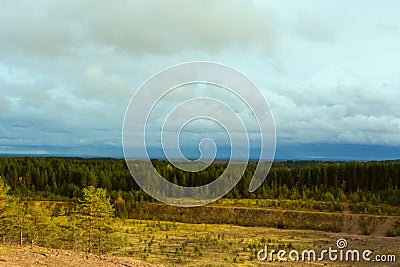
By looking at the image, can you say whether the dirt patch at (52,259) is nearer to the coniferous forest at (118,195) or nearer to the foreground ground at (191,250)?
the foreground ground at (191,250)

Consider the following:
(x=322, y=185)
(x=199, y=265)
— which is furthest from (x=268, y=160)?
(x=322, y=185)

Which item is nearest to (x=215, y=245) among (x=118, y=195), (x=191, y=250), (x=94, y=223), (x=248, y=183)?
(x=191, y=250)

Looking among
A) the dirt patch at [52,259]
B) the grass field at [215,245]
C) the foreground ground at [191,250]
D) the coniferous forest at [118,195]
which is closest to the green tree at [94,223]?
the coniferous forest at [118,195]

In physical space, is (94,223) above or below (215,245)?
above

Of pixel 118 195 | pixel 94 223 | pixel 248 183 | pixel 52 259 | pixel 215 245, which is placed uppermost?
pixel 52 259

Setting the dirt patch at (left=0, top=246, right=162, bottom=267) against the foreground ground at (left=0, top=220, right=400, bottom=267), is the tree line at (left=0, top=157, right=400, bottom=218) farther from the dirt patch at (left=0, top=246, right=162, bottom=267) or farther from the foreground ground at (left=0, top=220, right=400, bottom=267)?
the dirt patch at (left=0, top=246, right=162, bottom=267)

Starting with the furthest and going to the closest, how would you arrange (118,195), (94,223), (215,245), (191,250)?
(118,195), (215,245), (191,250), (94,223)

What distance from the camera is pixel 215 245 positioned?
41.0 m

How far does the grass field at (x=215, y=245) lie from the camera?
31672mm

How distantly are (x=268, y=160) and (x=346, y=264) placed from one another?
22.2 m

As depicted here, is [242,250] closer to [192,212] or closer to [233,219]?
[233,219]

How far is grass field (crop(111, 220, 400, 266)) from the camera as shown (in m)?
31.7

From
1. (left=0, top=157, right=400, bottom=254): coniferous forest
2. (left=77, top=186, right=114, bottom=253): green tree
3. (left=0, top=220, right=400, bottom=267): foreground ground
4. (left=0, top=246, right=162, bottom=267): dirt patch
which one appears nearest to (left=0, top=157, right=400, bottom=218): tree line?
(left=0, top=157, right=400, bottom=254): coniferous forest

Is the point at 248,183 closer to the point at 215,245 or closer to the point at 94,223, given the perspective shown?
the point at 215,245
